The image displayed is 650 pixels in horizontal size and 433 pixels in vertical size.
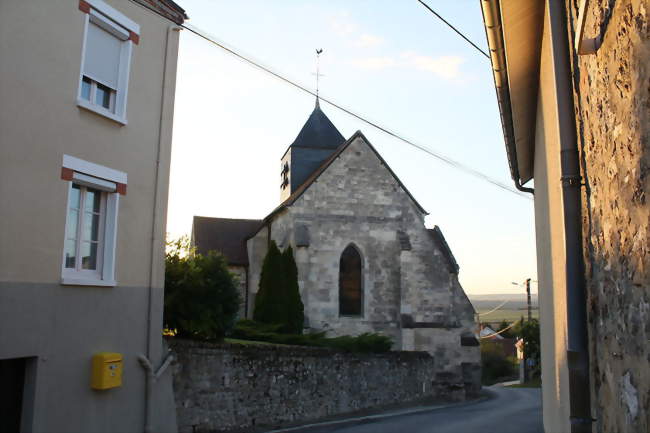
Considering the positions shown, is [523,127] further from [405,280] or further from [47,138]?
[405,280]

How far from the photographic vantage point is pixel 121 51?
1016cm

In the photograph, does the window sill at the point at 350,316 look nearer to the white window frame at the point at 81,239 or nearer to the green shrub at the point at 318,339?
the green shrub at the point at 318,339

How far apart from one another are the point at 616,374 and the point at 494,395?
973 inches

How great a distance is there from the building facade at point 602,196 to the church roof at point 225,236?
25.8m

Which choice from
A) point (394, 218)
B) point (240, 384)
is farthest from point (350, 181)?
point (240, 384)

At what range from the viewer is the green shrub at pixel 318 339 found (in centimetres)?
1852

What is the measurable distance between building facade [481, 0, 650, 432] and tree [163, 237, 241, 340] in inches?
348

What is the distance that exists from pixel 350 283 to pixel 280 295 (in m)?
3.60

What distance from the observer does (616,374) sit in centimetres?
320

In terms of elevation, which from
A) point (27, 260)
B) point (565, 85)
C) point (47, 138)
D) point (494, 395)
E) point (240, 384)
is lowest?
point (494, 395)

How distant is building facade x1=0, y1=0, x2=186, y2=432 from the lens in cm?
810

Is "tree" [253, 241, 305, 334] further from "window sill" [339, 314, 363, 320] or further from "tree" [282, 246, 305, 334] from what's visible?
"window sill" [339, 314, 363, 320]

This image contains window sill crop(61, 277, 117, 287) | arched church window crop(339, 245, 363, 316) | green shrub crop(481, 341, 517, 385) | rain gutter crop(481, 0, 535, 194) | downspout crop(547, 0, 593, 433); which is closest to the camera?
downspout crop(547, 0, 593, 433)

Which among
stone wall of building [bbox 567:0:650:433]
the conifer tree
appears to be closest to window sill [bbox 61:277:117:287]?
stone wall of building [bbox 567:0:650:433]
